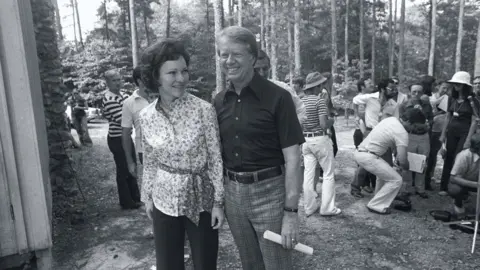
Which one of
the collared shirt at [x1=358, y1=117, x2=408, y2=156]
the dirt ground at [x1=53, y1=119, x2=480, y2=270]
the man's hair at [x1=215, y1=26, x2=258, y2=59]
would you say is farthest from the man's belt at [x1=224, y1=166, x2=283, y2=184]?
the collared shirt at [x1=358, y1=117, x2=408, y2=156]

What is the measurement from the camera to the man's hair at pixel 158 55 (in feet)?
7.07

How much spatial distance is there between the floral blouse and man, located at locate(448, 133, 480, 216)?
382 cm

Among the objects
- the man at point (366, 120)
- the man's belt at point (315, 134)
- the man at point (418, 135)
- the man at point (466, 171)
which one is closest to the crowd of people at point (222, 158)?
the man's belt at point (315, 134)

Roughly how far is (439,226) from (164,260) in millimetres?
3988

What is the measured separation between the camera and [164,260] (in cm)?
224

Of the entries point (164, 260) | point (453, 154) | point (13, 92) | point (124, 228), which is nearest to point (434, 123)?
point (453, 154)

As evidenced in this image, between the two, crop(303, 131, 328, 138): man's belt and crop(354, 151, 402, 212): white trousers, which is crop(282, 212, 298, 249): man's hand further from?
crop(354, 151, 402, 212): white trousers

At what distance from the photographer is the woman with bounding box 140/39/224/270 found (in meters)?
2.12

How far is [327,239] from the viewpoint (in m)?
4.39

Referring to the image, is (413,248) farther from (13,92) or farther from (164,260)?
(13,92)

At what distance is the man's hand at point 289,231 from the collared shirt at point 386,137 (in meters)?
3.33

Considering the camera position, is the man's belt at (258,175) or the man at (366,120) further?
the man at (366,120)

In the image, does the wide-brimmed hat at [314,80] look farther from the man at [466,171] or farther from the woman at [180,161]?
the woman at [180,161]

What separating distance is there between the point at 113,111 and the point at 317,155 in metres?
2.89
